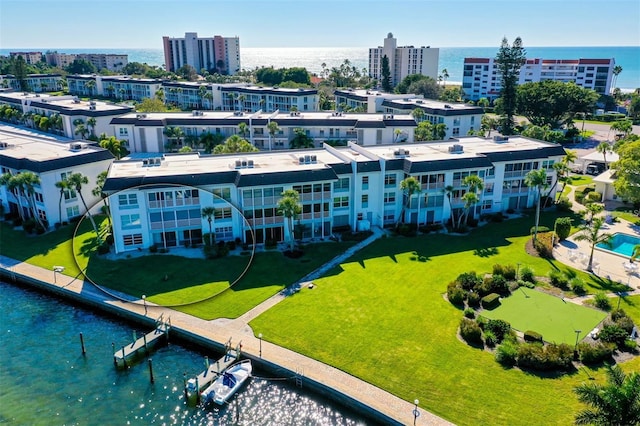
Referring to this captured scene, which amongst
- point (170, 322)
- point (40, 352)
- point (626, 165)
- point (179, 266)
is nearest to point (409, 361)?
point (170, 322)

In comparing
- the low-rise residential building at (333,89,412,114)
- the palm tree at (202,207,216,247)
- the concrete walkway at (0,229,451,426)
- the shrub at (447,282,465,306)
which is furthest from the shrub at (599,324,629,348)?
the low-rise residential building at (333,89,412,114)

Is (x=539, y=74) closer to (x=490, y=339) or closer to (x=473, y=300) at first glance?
(x=473, y=300)

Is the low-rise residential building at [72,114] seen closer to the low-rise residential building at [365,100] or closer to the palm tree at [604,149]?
the low-rise residential building at [365,100]

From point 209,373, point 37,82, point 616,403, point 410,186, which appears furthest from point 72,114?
point 616,403

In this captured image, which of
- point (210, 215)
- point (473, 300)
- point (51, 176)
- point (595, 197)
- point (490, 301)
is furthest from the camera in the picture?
point (595, 197)

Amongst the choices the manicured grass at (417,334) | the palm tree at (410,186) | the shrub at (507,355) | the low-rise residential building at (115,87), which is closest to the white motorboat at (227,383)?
the manicured grass at (417,334)

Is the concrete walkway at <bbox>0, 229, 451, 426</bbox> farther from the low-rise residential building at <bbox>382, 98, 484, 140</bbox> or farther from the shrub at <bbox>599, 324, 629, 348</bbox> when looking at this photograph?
the low-rise residential building at <bbox>382, 98, 484, 140</bbox>

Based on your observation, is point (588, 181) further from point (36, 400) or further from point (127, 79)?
point (127, 79)
